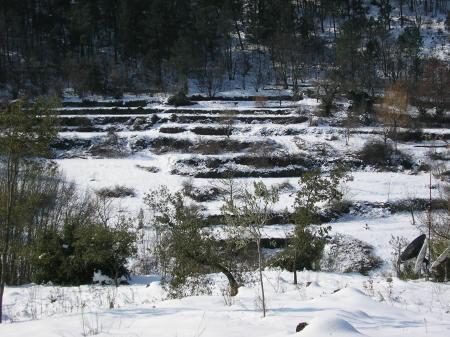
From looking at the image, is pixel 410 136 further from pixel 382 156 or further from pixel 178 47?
pixel 178 47

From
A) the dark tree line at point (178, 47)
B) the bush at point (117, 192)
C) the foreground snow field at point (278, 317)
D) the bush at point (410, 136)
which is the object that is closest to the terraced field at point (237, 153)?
the bush at point (410, 136)

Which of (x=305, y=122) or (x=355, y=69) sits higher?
(x=355, y=69)

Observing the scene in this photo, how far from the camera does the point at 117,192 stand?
28281 mm

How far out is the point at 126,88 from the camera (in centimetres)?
4838

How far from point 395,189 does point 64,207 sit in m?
20.1

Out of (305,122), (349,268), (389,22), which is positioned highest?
(389,22)

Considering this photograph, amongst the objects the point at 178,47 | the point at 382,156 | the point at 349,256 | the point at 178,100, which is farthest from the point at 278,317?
the point at 178,47

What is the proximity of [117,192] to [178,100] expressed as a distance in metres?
16.5

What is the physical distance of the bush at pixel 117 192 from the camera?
91.7 ft

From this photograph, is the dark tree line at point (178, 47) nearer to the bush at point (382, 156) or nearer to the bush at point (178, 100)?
the bush at point (178, 100)

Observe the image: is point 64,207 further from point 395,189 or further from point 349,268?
point 395,189

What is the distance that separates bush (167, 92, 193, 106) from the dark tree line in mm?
3845

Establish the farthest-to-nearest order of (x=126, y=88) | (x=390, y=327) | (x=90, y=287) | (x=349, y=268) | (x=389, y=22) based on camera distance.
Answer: (x=389, y=22)
(x=126, y=88)
(x=349, y=268)
(x=90, y=287)
(x=390, y=327)

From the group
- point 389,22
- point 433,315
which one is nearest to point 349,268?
point 433,315
